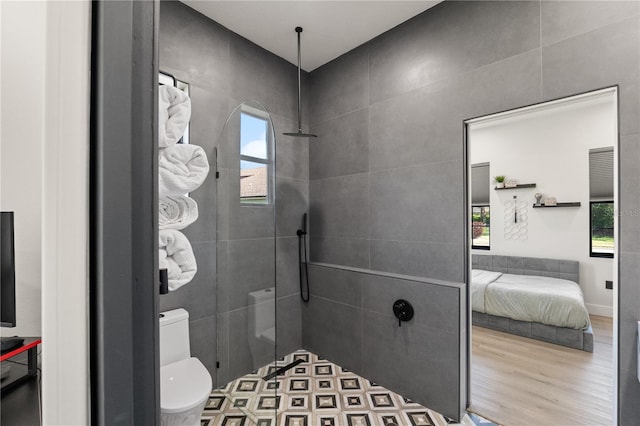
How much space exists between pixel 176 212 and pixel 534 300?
330cm

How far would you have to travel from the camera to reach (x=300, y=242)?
2951 millimetres

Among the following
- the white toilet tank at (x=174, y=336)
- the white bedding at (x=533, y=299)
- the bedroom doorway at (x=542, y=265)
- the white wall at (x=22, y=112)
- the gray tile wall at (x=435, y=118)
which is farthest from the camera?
the white bedding at (x=533, y=299)

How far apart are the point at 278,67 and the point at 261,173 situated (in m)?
1.40

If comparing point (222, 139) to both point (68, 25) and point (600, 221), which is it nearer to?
point (68, 25)

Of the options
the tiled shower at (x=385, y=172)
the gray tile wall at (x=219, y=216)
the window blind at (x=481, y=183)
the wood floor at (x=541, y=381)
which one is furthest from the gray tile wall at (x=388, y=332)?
the window blind at (x=481, y=183)

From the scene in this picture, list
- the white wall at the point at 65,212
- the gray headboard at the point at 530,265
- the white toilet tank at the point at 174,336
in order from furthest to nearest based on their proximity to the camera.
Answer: the gray headboard at the point at 530,265, the white toilet tank at the point at 174,336, the white wall at the point at 65,212

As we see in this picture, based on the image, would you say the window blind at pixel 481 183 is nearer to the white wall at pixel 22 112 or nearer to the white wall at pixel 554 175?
the white wall at pixel 554 175

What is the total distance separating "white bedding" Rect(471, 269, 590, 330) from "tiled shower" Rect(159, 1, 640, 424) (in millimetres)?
866

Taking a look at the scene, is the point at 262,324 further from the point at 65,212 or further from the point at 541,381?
the point at 541,381

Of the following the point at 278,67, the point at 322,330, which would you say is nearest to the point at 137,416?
the point at 322,330

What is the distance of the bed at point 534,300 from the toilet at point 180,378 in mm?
2189

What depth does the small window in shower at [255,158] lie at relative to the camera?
189 centimetres

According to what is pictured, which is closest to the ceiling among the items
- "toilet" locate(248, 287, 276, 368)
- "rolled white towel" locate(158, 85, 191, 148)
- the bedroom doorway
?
the bedroom doorway

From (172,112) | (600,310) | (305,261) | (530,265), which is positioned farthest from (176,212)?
(600,310)
